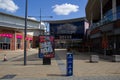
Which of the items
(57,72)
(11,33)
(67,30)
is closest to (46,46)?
(57,72)

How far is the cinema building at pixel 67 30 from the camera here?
117 m

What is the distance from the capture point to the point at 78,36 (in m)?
118

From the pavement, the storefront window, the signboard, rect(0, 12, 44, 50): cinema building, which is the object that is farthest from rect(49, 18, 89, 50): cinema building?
the pavement

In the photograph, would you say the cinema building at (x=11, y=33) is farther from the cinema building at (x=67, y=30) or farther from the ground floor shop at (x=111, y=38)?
the cinema building at (x=67, y=30)

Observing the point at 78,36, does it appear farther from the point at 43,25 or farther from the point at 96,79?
the point at 96,79

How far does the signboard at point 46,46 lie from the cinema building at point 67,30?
9221 centimetres

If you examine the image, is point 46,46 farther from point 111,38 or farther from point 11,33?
point 11,33

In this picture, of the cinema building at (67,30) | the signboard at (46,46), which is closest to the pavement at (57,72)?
the signboard at (46,46)

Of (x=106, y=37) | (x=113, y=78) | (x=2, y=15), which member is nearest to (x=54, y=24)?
(x=2, y=15)

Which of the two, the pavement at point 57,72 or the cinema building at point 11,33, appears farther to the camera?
the cinema building at point 11,33

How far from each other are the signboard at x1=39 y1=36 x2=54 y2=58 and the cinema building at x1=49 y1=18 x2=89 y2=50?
92.2 m

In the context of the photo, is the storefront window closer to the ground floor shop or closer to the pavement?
the ground floor shop

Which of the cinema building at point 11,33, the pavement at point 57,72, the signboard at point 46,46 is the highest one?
the cinema building at point 11,33

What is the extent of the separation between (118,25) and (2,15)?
50169mm
